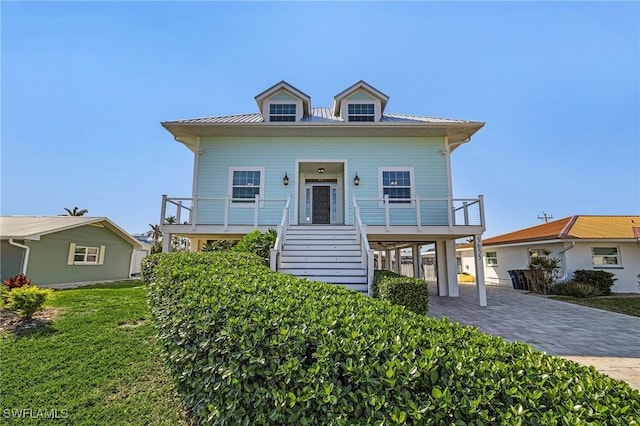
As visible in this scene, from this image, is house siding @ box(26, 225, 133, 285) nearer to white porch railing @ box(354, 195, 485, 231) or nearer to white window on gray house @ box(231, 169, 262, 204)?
white window on gray house @ box(231, 169, 262, 204)

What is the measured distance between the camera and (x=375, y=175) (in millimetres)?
11289

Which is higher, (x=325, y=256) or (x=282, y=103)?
(x=282, y=103)

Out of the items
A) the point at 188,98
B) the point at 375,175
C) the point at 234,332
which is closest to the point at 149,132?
the point at 188,98

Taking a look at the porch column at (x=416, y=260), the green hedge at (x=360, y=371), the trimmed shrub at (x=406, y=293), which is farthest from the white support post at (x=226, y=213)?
the porch column at (x=416, y=260)

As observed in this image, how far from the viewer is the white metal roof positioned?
525 inches

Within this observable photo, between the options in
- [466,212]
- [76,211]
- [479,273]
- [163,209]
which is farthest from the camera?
[76,211]

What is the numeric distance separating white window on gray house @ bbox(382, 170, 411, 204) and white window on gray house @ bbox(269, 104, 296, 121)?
4523 mm

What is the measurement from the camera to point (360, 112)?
40.0ft

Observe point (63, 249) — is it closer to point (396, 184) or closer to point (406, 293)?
point (396, 184)

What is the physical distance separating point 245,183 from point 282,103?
379 centimetres

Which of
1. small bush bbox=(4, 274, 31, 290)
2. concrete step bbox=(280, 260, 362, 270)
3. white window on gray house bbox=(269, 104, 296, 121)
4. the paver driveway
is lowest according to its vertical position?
the paver driveway

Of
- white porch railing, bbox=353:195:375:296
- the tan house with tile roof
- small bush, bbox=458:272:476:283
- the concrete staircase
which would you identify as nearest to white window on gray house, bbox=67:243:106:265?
the concrete staircase

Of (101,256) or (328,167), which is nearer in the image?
(328,167)
